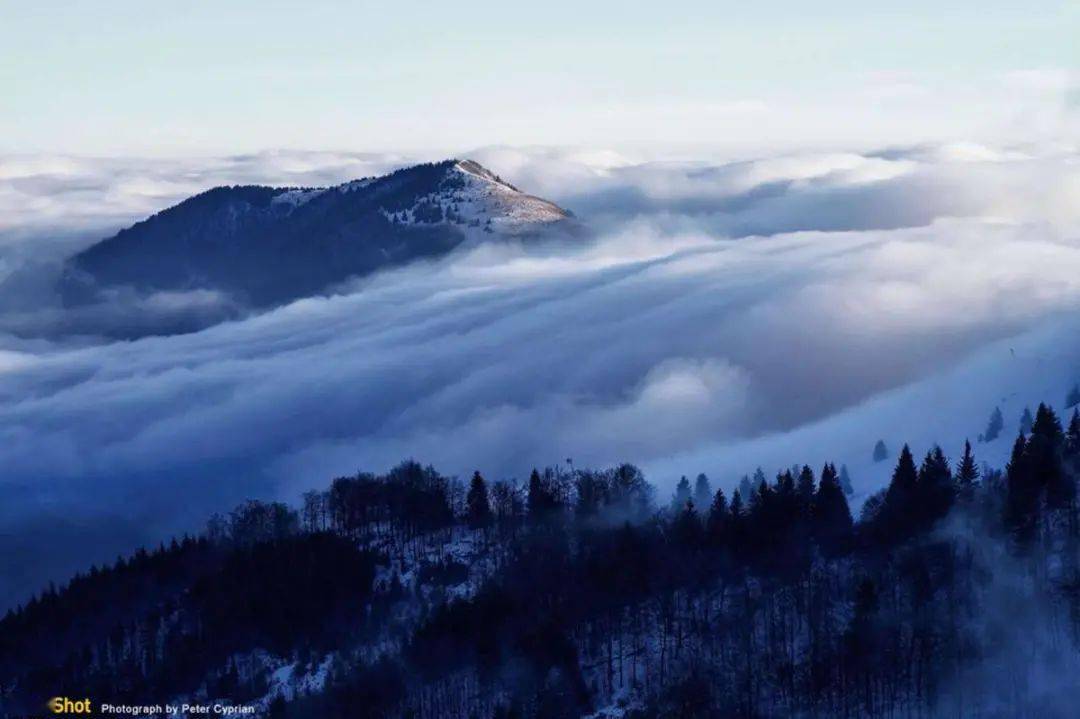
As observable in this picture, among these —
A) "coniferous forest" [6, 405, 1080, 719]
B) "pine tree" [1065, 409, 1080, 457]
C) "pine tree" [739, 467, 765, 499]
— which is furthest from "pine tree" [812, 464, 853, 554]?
"pine tree" [739, 467, 765, 499]

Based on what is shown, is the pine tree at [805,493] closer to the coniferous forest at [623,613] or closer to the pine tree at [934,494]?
the coniferous forest at [623,613]

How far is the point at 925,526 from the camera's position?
118 meters

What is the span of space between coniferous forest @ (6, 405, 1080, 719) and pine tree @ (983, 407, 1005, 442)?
4560cm

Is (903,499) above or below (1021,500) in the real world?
above

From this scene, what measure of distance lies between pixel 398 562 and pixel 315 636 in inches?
573

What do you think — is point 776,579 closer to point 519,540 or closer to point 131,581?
point 519,540

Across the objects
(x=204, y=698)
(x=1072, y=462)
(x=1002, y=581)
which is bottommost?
(x=204, y=698)

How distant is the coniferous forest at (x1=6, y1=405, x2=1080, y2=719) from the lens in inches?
4102

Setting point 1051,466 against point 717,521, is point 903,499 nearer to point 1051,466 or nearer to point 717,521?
point 1051,466

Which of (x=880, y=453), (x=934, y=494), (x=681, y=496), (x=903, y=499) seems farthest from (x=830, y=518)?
(x=880, y=453)

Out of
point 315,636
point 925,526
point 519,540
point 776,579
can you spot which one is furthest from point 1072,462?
point 315,636

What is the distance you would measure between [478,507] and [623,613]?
28.0 meters

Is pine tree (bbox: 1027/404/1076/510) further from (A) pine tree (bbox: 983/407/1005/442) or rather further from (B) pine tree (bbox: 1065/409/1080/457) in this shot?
(A) pine tree (bbox: 983/407/1005/442)

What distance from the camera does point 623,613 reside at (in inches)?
4525
